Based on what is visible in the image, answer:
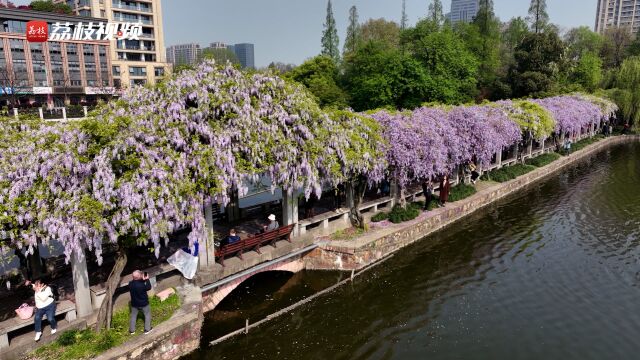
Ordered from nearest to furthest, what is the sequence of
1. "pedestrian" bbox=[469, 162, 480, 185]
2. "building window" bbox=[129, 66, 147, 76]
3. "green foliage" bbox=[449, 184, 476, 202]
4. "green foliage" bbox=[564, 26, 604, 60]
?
"green foliage" bbox=[449, 184, 476, 202] < "pedestrian" bbox=[469, 162, 480, 185] < "building window" bbox=[129, 66, 147, 76] < "green foliage" bbox=[564, 26, 604, 60]

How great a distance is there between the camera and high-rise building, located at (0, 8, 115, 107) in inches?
2853

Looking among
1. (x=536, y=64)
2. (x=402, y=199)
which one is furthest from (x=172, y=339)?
(x=536, y=64)

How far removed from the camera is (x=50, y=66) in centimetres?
7912

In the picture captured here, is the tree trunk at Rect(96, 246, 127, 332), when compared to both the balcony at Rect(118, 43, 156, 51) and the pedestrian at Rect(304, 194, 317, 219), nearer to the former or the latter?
the pedestrian at Rect(304, 194, 317, 219)

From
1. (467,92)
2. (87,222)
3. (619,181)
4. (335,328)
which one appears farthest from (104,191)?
(467,92)

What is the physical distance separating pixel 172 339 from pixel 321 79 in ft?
182

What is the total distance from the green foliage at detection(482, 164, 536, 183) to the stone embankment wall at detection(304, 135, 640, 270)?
960 mm

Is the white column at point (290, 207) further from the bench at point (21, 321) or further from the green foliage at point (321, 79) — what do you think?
the green foliage at point (321, 79)

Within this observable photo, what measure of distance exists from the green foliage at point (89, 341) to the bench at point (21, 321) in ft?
2.02

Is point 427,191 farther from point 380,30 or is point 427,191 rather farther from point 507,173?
point 380,30

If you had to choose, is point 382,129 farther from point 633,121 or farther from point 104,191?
point 633,121

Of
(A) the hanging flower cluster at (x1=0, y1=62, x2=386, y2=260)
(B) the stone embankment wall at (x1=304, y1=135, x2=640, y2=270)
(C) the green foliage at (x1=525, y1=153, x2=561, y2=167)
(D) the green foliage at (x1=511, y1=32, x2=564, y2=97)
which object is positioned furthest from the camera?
(D) the green foliage at (x1=511, y1=32, x2=564, y2=97)

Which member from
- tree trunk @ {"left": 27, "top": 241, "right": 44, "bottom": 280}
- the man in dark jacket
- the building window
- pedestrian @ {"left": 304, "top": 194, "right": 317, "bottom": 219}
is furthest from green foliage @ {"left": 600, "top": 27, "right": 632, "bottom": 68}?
tree trunk @ {"left": 27, "top": 241, "right": 44, "bottom": 280}

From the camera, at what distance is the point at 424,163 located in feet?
81.5
